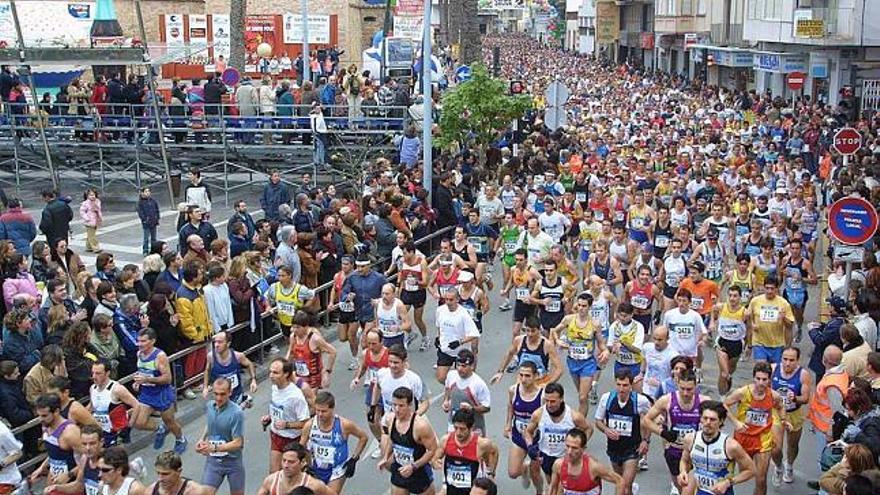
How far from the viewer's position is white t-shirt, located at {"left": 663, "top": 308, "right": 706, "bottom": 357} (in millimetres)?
12016

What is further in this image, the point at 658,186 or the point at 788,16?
the point at 788,16

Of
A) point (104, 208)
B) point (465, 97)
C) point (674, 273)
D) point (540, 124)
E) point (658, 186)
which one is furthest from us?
point (540, 124)

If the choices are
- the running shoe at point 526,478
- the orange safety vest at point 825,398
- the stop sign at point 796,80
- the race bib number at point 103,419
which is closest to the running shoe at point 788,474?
the orange safety vest at point 825,398

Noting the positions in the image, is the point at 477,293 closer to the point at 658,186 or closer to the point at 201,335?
the point at 201,335

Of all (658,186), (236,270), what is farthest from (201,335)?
(658,186)

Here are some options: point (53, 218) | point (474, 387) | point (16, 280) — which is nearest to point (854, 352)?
point (474, 387)

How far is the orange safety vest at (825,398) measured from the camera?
382 inches

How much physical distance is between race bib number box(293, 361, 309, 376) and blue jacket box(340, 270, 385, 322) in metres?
2.46

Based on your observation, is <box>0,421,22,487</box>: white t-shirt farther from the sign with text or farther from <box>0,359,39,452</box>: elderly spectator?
the sign with text

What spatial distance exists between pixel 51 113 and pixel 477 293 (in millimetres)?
19007

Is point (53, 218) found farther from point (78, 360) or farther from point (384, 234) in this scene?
point (78, 360)

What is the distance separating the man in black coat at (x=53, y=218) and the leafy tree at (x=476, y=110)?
380 inches

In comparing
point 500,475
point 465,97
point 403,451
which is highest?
point 465,97

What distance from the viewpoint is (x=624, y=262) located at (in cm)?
1549
